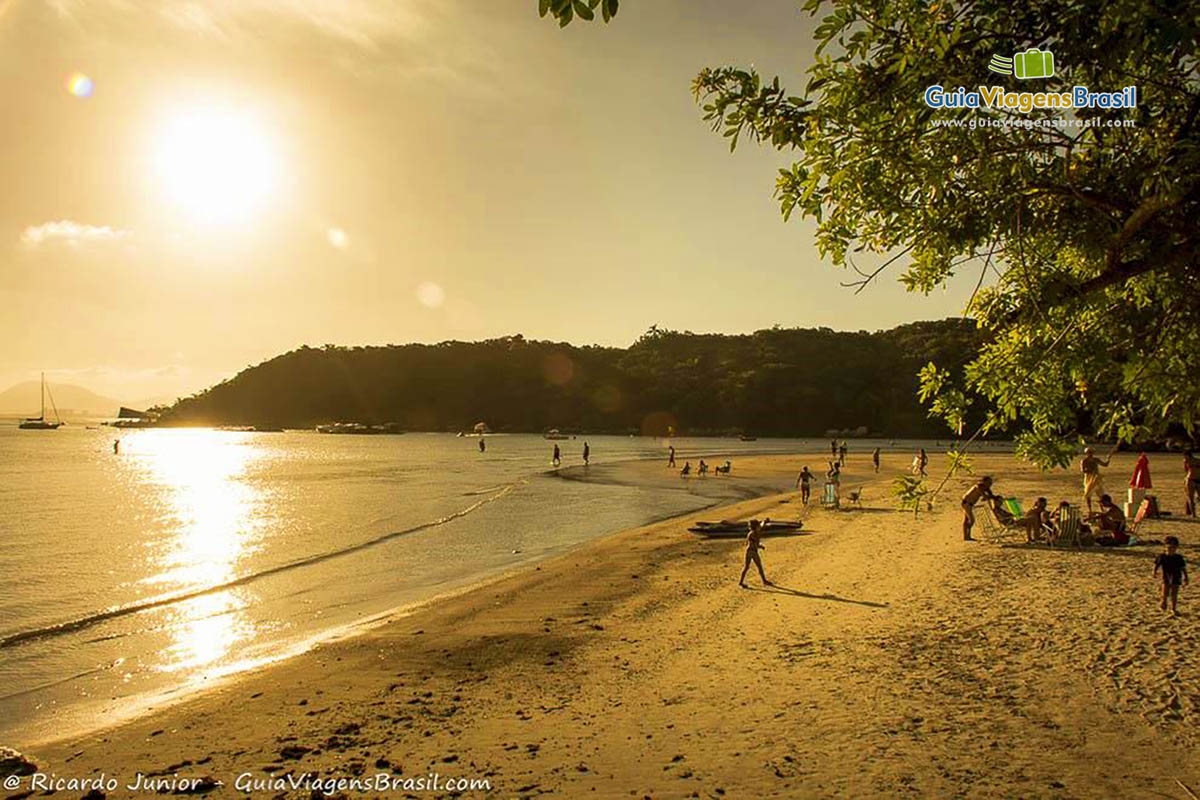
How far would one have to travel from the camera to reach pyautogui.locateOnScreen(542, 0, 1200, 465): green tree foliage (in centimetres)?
421

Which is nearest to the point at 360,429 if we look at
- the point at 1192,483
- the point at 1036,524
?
the point at 1192,483

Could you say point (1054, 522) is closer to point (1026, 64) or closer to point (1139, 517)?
point (1139, 517)

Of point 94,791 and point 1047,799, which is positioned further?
point 94,791

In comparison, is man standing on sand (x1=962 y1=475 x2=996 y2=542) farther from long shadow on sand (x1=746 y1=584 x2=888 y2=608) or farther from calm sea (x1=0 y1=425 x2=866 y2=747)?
calm sea (x1=0 y1=425 x2=866 y2=747)

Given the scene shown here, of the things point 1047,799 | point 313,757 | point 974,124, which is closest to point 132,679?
point 313,757

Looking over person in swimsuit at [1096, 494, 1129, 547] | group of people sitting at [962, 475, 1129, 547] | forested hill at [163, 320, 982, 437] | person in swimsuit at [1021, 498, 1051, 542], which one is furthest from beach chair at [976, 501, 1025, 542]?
forested hill at [163, 320, 982, 437]

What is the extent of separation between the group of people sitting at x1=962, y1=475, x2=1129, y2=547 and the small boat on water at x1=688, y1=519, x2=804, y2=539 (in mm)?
5691

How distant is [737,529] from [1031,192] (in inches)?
798

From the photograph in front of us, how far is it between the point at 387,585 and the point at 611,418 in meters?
156

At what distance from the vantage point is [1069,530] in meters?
16.6

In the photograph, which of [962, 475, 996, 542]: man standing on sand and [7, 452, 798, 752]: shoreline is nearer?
[7, 452, 798, 752]: shoreline

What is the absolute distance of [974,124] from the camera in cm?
461

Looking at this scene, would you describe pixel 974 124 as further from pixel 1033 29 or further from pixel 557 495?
pixel 557 495

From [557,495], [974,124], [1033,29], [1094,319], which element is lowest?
[557,495]
